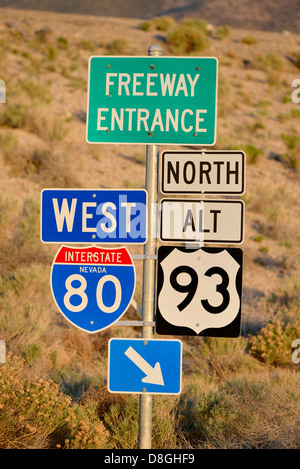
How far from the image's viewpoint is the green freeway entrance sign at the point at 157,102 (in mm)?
3844

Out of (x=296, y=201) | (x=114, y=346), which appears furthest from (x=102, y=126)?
(x=296, y=201)

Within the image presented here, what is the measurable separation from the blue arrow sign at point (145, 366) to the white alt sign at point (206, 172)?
3.56 feet

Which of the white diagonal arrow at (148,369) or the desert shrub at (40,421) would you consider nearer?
the white diagonal arrow at (148,369)

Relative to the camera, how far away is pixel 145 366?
12.5 feet

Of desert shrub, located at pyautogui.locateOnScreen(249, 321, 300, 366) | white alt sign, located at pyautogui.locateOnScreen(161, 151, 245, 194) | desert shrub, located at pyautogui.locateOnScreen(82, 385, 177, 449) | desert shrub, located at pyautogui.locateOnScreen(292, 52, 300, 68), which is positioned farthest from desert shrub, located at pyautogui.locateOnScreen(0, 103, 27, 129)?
desert shrub, located at pyautogui.locateOnScreen(292, 52, 300, 68)

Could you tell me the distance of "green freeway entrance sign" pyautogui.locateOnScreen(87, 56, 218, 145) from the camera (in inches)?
151

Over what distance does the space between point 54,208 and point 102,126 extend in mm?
664

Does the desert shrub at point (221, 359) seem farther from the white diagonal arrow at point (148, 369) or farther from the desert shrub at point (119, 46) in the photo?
the desert shrub at point (119, 46)

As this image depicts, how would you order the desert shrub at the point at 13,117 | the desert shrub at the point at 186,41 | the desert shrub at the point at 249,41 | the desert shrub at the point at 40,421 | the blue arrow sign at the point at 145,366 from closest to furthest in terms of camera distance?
the blue arrow sign at the point at 145,366 < the desert shrub at the point at 40,421 < the desert shrub at the point at 13,117 < the desert shrub at the point at 186,41 < the desert shrub at the point at 249,41

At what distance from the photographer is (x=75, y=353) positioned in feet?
26.2

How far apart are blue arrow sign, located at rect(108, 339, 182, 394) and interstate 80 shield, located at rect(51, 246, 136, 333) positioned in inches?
8.4

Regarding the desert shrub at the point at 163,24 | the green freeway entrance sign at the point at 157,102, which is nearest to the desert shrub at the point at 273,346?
the green freeway entrance sign at the point at 157,102

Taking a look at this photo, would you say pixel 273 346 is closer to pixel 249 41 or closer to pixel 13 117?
pixel 13 117
